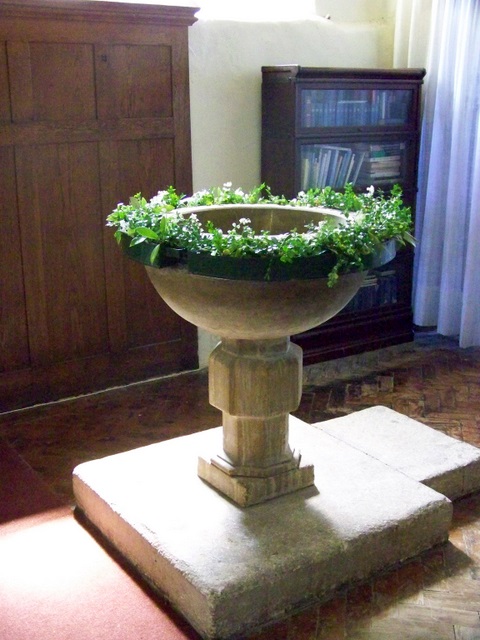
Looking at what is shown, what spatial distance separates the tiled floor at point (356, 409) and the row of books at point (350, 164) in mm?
1088

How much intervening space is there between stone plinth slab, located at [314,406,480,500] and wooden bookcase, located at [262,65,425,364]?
1.22m

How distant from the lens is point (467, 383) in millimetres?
4625

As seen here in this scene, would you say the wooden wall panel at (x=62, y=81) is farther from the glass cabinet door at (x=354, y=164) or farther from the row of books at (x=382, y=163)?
the row of books at (x=382, y=163)

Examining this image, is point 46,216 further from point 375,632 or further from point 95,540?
point 375,632

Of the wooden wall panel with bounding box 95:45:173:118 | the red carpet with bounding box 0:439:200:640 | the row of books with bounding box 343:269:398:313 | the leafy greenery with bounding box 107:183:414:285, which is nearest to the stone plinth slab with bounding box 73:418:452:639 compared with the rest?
the red carpet with bounding box 0:439:200:640

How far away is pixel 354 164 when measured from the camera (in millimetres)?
5008

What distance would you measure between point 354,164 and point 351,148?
0.10 meters

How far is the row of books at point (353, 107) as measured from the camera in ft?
Result: 15.4

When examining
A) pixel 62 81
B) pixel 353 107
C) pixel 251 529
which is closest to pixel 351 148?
pixel 353 107

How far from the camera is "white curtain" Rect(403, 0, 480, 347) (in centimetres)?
500

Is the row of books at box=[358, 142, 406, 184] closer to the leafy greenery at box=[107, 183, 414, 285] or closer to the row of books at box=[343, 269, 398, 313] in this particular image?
the row of books at box=[343, 269, 398, 313]

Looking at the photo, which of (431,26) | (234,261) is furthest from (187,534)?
(431,26)

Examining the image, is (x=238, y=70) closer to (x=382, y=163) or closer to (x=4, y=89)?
(x=382, y=163)

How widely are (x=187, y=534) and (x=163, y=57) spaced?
266 cm
